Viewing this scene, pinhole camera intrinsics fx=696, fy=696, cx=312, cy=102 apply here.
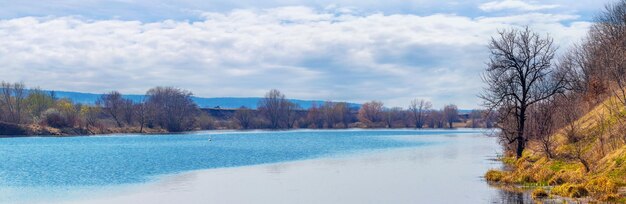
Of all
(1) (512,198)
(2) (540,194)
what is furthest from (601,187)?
(1) (512,198)

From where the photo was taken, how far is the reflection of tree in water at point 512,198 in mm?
24550

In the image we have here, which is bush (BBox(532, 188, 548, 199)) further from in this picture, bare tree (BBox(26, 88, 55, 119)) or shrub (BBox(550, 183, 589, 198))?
bare tree (BBox(26, 88, 55, 119))

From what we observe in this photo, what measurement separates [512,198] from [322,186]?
31.8 ft

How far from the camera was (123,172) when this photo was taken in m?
44.2

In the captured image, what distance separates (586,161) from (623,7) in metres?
37.1

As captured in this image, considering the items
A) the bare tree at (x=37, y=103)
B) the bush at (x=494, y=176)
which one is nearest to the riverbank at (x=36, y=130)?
the bare tree at (x=37, y=103)

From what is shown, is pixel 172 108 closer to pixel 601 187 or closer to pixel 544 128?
pixel 544 128

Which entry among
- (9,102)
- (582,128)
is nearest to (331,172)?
(582,128)

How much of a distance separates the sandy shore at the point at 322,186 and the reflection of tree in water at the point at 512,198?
0.19 metres

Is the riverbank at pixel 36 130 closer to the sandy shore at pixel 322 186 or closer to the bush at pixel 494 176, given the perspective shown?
the sandy shore at pixel 322 186

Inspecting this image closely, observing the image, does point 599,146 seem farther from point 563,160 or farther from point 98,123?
point 98,123

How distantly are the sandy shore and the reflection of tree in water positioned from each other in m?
0.19

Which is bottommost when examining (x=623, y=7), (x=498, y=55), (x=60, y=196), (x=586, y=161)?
(x=60, y=196)

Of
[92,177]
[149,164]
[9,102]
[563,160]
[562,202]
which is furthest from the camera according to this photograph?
[9,102]
